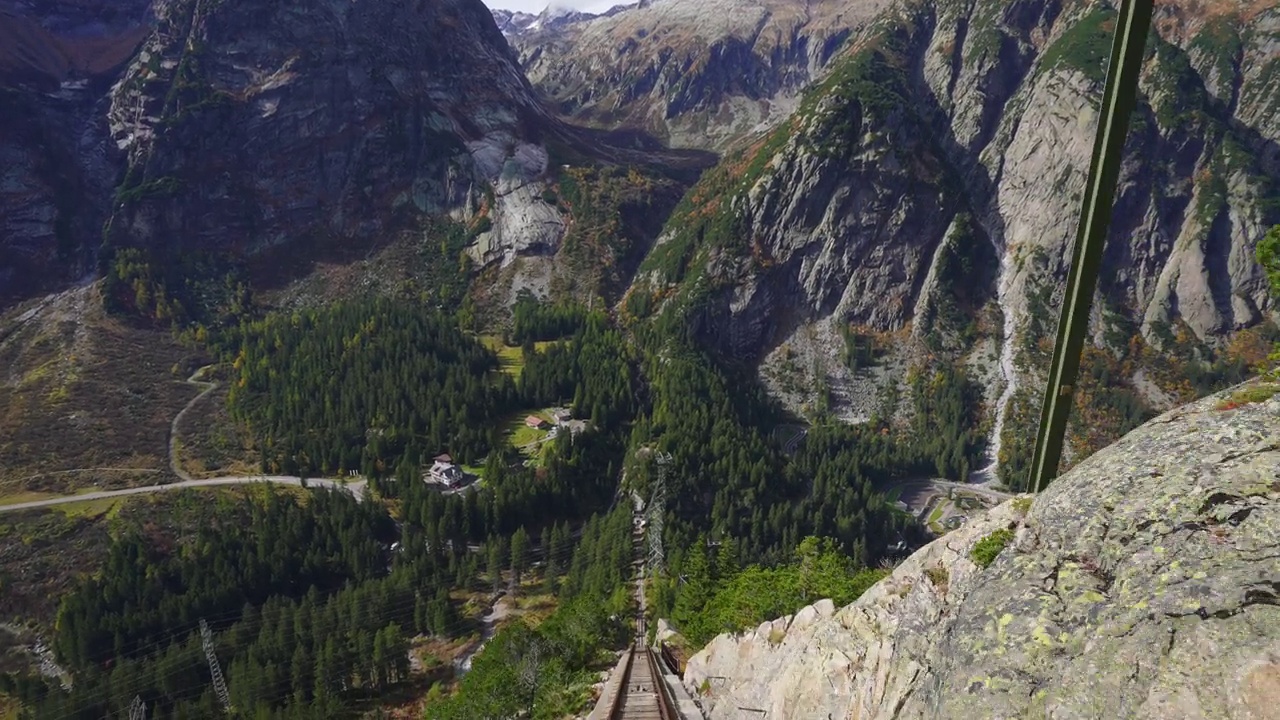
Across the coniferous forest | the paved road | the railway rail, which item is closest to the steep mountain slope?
the coniferous forest

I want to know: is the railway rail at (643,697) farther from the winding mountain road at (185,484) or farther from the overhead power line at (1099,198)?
the winding mountain road at (185,484)

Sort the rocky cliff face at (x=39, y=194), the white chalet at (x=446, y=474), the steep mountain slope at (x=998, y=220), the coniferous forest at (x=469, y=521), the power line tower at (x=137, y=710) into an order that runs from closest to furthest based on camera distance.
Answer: the power line tower at (x=137, y=710) < the coniferous forest at (x=469, y=521) < the white chalet at (x=446, y=474) < the steep mountain slope at (x=998, y=220) < the rocky cliff face at (x=39, y=194)

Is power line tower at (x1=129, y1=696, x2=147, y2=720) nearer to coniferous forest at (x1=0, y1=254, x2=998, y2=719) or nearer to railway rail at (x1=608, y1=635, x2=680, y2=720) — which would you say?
coniferous forest at (x1=0, y1=254, x2=998, y2=719)

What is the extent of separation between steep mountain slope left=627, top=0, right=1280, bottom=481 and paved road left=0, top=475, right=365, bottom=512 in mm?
84854

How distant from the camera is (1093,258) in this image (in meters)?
11.2

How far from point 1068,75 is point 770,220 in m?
92.1

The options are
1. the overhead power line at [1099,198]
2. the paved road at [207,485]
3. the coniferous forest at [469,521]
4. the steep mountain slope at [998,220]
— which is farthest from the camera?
the steep mountain slope at [998,220]

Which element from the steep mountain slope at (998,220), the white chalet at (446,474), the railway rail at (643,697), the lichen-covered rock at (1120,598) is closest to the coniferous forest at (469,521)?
the white chalet at (446,474)

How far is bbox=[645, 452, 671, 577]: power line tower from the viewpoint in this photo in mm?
79312

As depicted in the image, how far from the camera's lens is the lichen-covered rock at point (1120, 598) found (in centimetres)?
924

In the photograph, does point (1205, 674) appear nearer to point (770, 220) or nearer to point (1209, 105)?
point (770, 220)

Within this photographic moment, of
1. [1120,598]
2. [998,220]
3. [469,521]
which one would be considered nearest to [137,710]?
[469,521]

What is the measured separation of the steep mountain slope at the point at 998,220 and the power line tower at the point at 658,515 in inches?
2391

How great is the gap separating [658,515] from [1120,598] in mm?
72420
